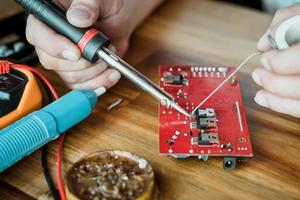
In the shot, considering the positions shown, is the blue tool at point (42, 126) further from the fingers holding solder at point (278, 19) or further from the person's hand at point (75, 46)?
the fingers holding solder at point (278, 19)

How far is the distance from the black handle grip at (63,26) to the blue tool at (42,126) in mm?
64

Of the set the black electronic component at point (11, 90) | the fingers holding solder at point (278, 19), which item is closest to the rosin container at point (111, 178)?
the black electronic component at point (11, 90)

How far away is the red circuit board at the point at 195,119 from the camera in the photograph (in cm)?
55

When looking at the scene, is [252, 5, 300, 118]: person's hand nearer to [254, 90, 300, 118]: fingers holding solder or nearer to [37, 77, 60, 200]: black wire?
[254, 90, 300, 118]: fingers holding solder

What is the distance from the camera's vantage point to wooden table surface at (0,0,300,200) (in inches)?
21.2

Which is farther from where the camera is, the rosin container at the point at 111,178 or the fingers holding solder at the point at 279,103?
the fingers holding solder at the point at 279,103

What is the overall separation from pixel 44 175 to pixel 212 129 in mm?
228

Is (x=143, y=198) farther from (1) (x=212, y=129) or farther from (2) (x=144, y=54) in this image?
(2) (x=144, y=54)

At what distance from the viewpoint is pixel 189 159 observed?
0.58 m

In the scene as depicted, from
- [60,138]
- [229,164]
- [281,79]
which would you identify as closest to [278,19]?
[281,79]

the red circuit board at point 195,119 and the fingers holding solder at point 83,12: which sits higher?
the fingers holding solder at point 83,12

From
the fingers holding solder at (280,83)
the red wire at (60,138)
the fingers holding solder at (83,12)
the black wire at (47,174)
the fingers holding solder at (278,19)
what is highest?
the fingers holding solder at (83,12)

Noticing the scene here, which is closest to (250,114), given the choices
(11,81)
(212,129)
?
(212,129)

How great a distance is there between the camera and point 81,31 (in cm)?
63
